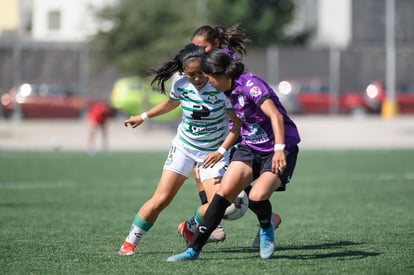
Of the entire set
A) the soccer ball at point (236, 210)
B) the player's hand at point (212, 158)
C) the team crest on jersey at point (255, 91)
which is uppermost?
the team crest on jersey at point (255, 91)

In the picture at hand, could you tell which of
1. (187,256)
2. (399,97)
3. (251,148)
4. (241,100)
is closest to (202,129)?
(251,148)

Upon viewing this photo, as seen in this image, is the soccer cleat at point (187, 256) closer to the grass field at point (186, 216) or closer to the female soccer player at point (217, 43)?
the grass field at point (186, 216)

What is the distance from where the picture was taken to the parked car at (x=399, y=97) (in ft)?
136

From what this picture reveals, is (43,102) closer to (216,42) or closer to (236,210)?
(216,42)

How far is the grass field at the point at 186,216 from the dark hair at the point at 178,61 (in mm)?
1624

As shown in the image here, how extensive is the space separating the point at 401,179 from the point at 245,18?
108ft

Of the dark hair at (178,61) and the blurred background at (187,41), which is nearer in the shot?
the dark hair at (178,61)

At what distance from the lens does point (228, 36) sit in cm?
809

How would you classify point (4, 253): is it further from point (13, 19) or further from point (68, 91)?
point (68, 91)

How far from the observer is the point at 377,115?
41.8 metres

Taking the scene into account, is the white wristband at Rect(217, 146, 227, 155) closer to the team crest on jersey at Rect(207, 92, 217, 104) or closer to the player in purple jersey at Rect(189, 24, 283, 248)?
the team crest on jersey at Rect(207, 92, 217, 104)

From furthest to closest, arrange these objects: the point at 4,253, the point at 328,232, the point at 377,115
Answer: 1. the point at 377,115
2. the point at 328,232
3. the point at 4,253

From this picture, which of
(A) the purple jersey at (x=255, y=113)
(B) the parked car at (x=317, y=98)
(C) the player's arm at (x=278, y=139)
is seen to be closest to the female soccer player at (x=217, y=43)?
(A) the purple jersey at (x=255, y=113)

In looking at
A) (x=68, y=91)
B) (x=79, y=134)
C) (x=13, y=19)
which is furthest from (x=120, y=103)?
(x=13, y=19)
